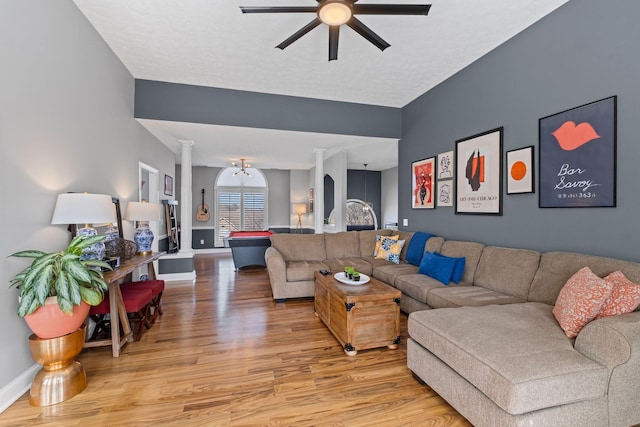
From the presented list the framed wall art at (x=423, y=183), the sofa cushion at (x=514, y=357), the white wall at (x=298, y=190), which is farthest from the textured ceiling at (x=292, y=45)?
the white wall at (x=298, y=190)

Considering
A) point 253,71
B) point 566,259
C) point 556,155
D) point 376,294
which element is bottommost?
point 376,294

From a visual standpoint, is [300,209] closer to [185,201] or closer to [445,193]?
[185,201]

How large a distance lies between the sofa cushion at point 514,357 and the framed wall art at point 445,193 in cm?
223

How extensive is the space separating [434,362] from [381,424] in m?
0.51

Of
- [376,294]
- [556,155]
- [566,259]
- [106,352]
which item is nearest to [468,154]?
[556,155]

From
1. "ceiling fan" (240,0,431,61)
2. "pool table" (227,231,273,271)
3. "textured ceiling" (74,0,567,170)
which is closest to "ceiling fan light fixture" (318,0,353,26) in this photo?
"ceiling fan" (240,0,431,61)

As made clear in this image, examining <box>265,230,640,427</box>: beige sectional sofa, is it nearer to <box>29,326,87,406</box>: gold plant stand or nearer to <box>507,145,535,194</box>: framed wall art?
<box>507,145,535,194</box>: framed wall art

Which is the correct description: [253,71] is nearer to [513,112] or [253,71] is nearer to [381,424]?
[513,112]

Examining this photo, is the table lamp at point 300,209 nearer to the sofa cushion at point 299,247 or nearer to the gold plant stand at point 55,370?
the sofa cushion at point 299,247

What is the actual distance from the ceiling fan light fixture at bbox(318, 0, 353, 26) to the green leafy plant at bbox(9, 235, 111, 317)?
2398 mm

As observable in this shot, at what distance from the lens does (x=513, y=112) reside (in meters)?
3.07

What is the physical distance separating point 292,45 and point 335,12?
1.22m

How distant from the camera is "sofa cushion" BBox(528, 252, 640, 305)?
6.64 ft

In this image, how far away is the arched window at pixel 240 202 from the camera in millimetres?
8789
